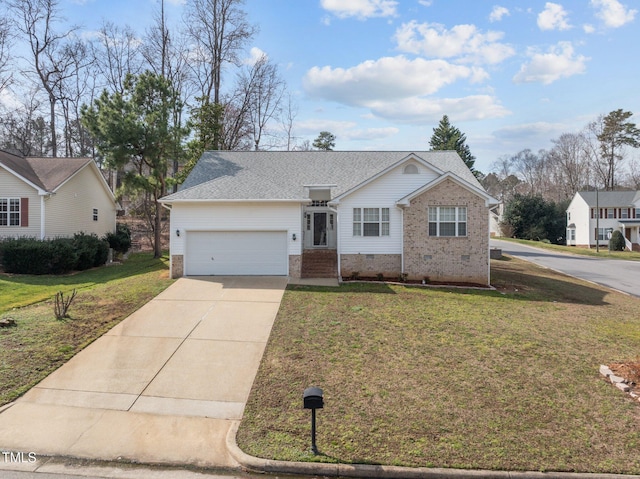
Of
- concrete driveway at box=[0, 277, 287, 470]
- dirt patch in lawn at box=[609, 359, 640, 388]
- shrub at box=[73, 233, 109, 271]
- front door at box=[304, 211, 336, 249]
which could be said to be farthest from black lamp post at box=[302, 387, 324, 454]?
shrub at box=[73, 233, 109, 271]

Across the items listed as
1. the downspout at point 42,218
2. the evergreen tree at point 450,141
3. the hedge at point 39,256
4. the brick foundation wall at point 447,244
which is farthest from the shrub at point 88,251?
the evergreen tree at point 450,141

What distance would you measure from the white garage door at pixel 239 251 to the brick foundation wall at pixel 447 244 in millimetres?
5460

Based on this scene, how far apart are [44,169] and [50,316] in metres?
16.1

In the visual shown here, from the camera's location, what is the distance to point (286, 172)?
19.2 metres

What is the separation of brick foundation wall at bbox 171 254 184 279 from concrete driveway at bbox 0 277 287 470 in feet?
15.5

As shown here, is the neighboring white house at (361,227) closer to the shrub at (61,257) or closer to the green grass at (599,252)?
the shrub at (61,257)

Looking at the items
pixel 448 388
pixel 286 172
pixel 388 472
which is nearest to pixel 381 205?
pixel 286 172

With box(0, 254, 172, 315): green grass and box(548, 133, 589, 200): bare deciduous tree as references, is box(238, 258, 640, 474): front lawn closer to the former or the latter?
box(0, 254, 172, 315): green grass

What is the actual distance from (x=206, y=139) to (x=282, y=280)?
57.0ft

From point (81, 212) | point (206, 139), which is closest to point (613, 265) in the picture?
point (206, 139)

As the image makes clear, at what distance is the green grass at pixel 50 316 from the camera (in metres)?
6.69

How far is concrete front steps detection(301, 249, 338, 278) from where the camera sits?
16062 millimetres

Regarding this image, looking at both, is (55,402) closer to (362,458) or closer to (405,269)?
(362,458)

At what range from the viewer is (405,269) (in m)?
15.4
